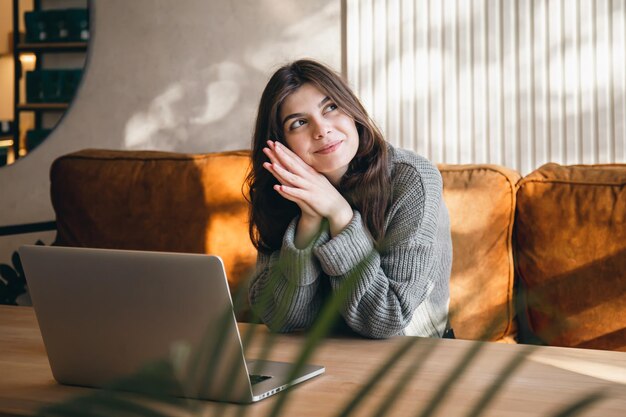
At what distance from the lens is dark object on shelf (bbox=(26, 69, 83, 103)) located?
3311mm

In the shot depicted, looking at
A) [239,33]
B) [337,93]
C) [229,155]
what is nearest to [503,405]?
[337,93]

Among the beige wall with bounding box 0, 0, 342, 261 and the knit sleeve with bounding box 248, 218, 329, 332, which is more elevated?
the beige wall with bounding box 0, 0, 342, 261

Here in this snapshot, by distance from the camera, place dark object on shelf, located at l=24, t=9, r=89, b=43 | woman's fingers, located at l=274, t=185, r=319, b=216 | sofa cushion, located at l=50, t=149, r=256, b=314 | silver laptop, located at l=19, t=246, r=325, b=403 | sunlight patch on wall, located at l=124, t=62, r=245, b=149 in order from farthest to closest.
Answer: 1. dark object on shelf, located at l=24, t=9, r=89, b=43
2. sunlight patch on wall, located at l=124, t=62, r=245, b=149
3. sofa cushion, located at l=50, t=149, r=256, b=314
4. woman's fingers, located at l=274, t=185, r=319, b=216
5. silver laptop, located at l=19, t=246, r=325, b=403

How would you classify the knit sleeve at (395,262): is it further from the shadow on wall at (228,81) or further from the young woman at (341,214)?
the shadow on wall at (228,81)

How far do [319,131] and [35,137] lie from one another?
2.03 meters

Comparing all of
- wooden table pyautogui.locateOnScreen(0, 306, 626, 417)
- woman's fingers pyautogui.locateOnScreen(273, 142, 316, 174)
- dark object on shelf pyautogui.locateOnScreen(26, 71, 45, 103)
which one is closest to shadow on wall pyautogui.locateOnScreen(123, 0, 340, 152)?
dark object on shelf pyautogui.locateOnScreen(26, 71, 45, 103)

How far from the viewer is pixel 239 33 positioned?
3.09 meters

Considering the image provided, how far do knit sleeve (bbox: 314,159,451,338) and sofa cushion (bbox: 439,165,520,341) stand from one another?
1.36 ft

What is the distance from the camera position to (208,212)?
8.23 ft

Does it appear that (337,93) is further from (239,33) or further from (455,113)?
(239,33)

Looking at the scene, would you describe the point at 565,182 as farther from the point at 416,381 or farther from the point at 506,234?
the point at 416,381

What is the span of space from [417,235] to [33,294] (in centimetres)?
80

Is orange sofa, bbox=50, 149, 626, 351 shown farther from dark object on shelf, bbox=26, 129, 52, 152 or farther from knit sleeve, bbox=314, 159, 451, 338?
dark object on shelf, bbox=26, 129, 52, 152

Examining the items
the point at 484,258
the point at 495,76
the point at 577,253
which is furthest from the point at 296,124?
the point at 495,76
